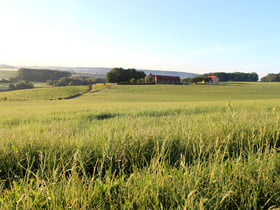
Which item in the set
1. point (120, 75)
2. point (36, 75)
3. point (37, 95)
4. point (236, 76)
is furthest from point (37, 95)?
point (236, 76)

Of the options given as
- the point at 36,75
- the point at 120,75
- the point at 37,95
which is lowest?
the point at 37,95

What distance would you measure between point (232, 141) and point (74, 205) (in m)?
2.75

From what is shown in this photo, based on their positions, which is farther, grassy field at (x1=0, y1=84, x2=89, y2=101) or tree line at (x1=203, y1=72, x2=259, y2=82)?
tree line at (x1=203, y1=72, x2=259, y2=82)

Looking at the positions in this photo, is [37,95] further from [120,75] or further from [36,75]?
[36,75]

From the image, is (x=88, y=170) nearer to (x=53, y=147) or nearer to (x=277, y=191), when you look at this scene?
(x=53, y=147)

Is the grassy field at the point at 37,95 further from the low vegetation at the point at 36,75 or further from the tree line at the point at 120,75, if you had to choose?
the low vegetation at the point at 36,75

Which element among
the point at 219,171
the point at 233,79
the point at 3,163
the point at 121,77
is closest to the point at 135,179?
the point at 219,171

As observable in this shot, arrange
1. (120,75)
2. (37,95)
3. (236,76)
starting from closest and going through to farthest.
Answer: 1. (37,95)
2. (120,75)
3. (236,76)

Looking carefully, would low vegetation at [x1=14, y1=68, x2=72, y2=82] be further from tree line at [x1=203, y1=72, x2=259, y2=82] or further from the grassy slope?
tree line at [x1=203, y1=72, x2=259, y2=82]

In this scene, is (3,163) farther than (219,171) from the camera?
Yes

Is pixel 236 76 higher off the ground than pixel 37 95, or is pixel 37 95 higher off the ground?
pixel 236 76

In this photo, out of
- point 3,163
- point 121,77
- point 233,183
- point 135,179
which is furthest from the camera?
point 121,77

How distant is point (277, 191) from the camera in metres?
1.84

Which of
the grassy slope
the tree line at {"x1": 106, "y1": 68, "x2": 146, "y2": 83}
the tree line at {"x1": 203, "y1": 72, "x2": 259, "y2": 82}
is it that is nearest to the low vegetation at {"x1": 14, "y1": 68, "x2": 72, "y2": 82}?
the tree line at {"x1": 106, "y1": 68, "x2": 146, "y2": 83}
